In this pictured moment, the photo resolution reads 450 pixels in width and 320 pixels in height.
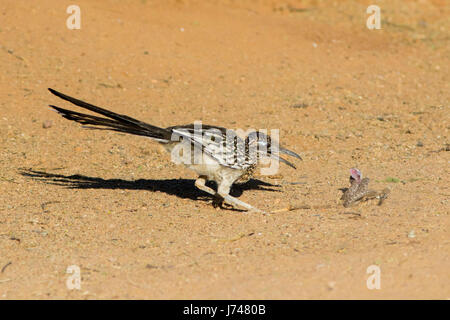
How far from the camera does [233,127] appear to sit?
804cm

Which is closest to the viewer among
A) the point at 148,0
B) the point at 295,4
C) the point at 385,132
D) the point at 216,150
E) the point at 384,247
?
the point at 384,247

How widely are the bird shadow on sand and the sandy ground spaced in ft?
0.12

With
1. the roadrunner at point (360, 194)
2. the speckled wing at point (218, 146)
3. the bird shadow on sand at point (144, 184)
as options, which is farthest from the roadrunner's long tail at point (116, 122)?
the roadrunner at point (360, 194)

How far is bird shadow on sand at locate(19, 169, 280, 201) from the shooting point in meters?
6.16

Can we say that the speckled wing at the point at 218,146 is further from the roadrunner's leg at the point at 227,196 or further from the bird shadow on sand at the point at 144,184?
the bird shadow on sand at the point at 144,184

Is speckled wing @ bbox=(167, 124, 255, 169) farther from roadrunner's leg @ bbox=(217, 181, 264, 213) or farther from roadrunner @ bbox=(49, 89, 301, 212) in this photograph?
roadrunner's leg @ bbox=(217, 181, 264, 213)

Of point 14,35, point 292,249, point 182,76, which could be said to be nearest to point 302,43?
point 182,76

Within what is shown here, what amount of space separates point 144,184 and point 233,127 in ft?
6.64

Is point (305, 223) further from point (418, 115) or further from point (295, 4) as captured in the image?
point (295, 4)

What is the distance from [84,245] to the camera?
187 inches

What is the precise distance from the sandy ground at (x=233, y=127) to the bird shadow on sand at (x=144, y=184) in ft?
0.12

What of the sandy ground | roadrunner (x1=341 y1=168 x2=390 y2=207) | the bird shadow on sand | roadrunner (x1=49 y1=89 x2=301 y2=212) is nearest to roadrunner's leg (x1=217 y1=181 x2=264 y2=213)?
roadrunner (x1=49 y1=89 x2=301 y2=212)

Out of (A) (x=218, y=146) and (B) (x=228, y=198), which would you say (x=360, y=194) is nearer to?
(B) (x=228, y=198)

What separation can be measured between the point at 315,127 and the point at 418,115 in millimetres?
1506
